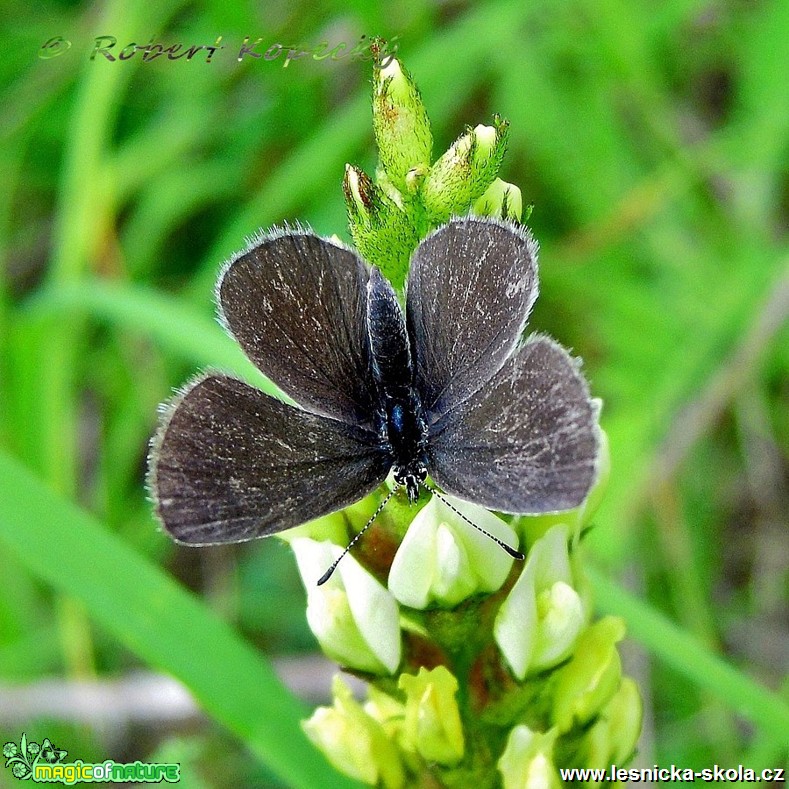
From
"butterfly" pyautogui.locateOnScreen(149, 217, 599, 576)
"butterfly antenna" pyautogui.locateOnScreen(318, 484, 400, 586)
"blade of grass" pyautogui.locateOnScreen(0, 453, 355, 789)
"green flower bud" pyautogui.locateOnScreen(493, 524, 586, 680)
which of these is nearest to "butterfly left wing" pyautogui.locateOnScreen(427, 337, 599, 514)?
"butterfly" pyautogui.locateOnScreen(149, 217, 599, 576)

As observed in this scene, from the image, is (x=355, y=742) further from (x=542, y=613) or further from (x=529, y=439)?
(x=529, y=439)

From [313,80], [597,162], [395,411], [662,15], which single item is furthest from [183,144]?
[395,411]

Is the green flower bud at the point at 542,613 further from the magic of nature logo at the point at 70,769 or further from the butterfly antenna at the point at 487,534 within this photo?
the magic of nature logo at the point at 70,769

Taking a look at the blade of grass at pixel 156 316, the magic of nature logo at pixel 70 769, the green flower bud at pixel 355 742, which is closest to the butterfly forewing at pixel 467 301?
the green flower bud at pixel 355 742

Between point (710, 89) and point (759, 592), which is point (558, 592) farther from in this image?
point (710, 89)

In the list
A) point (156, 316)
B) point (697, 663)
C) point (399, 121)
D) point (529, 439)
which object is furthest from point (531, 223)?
point (529, 439)

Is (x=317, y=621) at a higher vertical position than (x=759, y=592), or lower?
lower
